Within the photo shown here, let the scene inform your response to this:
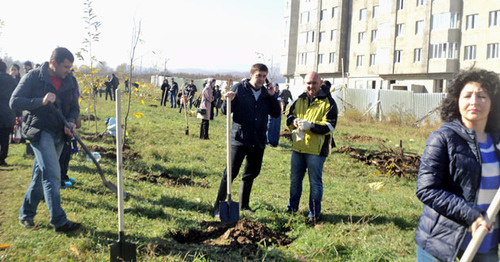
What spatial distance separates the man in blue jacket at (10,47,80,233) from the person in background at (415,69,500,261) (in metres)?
3.82

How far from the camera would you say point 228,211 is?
512 centimetres

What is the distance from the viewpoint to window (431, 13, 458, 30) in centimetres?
3913

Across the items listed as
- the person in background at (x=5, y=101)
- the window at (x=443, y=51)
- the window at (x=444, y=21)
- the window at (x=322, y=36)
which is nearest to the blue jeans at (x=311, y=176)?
the person in background at (x=5, y=101)

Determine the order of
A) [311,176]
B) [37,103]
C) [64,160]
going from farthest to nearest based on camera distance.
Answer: [64,160]
[311,176]
[37,103]

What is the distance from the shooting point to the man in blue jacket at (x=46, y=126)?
4.62 m

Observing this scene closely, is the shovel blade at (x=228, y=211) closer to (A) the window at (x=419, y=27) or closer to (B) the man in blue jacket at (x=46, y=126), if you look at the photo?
(B) the man in blue jacket at (x=46, y=126)

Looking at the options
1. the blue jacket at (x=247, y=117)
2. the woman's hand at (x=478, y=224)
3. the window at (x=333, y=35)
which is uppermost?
the window at (x=333, y=35)

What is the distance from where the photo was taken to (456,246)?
239cm

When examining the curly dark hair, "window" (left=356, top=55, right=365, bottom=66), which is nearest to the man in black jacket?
the curly dark hair

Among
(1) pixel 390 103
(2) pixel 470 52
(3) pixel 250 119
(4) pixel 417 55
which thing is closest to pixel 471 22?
(2) pixel 470 52

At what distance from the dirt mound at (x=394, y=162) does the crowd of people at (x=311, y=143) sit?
14.7ft

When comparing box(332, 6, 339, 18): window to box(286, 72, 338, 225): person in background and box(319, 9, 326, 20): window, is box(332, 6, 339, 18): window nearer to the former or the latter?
box(319, 9, 326, 20): window

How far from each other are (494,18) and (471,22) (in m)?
2.32

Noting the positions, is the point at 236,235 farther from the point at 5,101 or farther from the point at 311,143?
the point at 5,101
